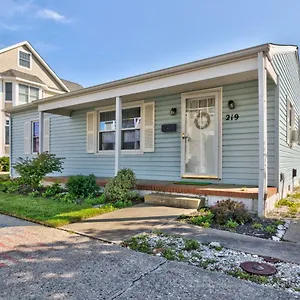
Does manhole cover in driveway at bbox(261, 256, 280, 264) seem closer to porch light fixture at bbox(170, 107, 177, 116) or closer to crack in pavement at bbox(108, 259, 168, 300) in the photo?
crack in pavement at bbox(108, 259, 168, 300)

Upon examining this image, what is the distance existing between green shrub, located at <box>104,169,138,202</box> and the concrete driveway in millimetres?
2497

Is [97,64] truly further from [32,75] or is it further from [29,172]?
[29,172]

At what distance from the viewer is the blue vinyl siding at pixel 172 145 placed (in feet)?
19.1

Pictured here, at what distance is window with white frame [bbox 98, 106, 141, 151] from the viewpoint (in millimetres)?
7695

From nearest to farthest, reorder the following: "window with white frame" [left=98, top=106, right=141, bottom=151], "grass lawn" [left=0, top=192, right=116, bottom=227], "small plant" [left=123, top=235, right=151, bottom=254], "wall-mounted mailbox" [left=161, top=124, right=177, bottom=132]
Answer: "small plant" [left=123, top=235, right=151, bottom=254], "grass lawn" [left=0, top=192, right=116, bottom=227], "wall-mounted mailbox" [left=161, top=124, right=177, bottom=132], "window with white frame" [left=98, top=106, right=141, bottom=151]

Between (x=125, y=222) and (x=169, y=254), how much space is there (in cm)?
145

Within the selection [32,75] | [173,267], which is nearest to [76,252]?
[173,267]

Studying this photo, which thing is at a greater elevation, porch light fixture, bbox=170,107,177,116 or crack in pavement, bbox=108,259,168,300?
porch light fixture, bbox=170,107,177,116

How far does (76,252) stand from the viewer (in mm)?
2945

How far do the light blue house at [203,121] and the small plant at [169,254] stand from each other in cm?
221

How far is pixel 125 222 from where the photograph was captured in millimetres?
4145

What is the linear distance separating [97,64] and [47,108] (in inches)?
377

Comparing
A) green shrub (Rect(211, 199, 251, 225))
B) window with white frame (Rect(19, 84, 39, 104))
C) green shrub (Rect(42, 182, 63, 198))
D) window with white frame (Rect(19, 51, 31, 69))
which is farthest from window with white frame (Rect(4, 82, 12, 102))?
green shrub (Rect(211, 199, 251, 225))

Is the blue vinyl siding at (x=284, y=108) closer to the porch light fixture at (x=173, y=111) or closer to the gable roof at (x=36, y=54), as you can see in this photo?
the porch light fixture at (x=173, y=111)
